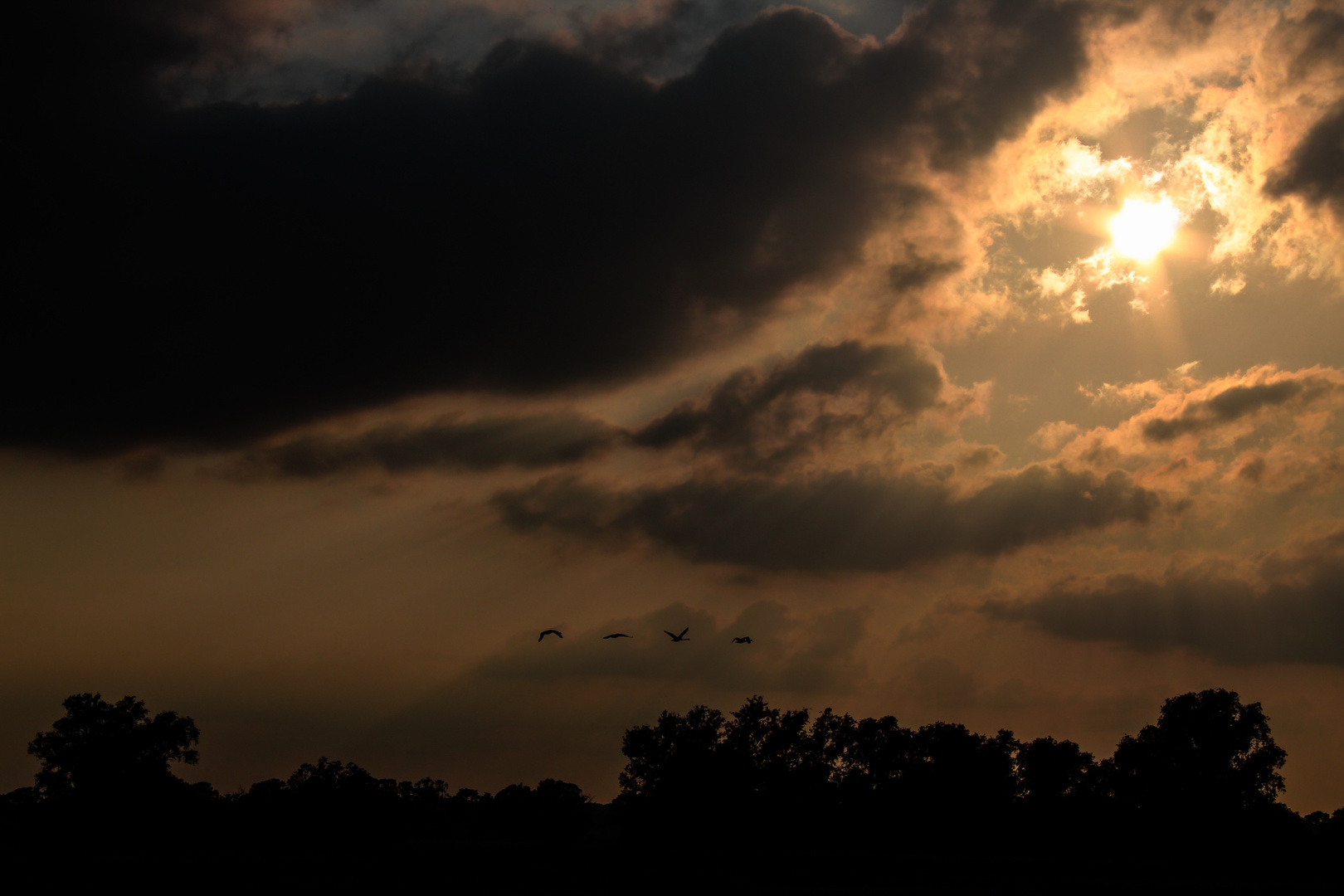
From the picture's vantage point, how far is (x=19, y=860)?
332ft

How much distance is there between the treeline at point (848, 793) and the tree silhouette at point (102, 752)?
0.16 m

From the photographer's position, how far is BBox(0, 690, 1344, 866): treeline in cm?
13000

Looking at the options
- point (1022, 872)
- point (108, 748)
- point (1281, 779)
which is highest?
point (108, 748)

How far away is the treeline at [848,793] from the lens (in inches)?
5118

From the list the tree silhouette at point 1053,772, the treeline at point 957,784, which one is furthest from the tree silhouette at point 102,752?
the tree silhouette at point 1053,772

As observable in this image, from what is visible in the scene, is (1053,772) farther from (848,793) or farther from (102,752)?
(102,752)

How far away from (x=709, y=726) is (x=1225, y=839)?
70.2 metres

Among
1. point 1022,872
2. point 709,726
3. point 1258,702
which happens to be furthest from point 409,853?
point 1258,702

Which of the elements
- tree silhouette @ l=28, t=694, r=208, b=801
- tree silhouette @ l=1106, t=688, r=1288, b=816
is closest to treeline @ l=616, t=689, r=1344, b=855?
tree silhouette @ l=1106, t=688, r=1288, b=816

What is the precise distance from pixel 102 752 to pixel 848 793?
352 feet

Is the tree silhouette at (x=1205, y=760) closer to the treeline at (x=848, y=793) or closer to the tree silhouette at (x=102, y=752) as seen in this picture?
the treeline at (x=848, y=793)

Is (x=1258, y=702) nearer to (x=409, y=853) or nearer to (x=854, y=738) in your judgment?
(x=854, y=738)

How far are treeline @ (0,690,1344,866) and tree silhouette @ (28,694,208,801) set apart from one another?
161mm

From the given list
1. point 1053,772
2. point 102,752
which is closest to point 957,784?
point 1053,772
